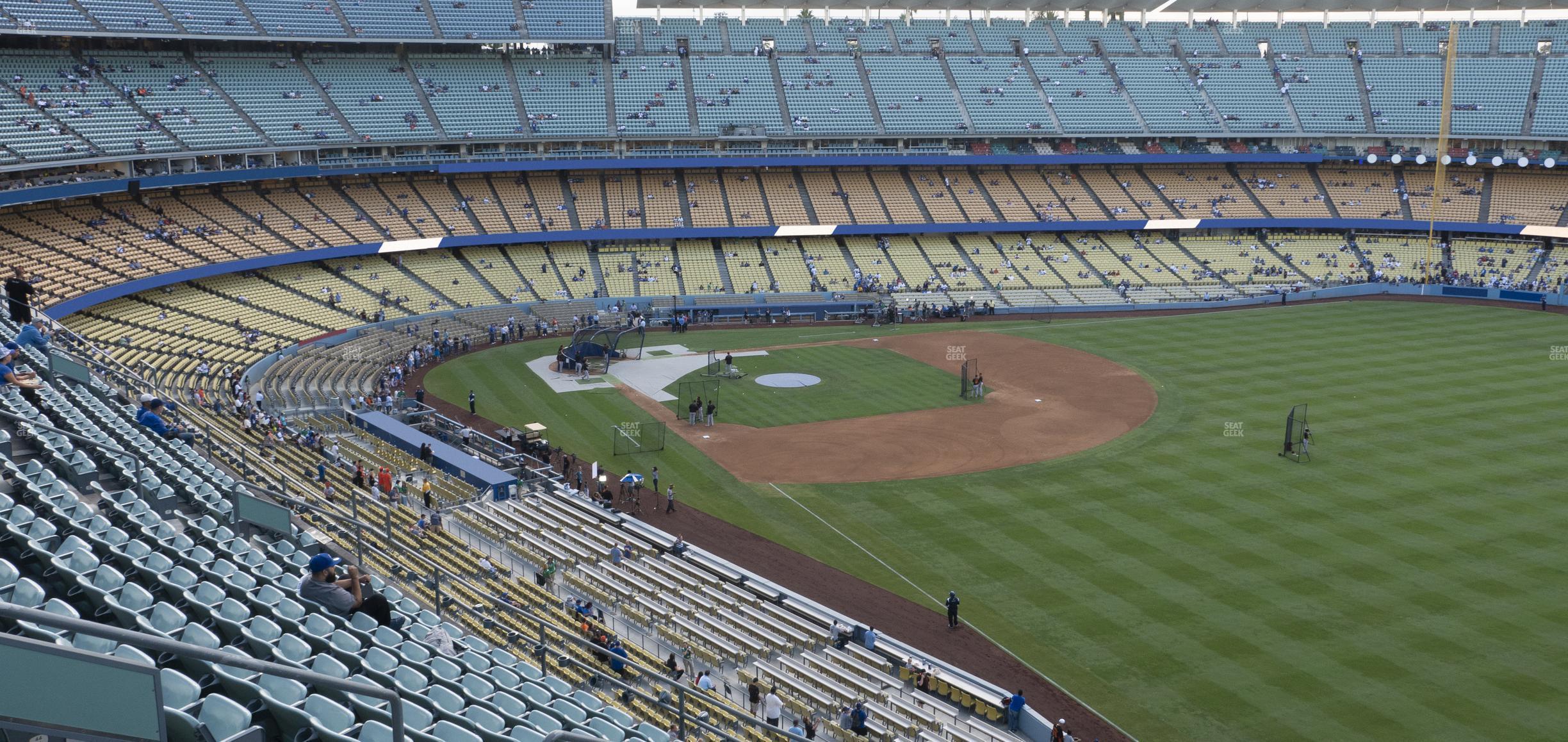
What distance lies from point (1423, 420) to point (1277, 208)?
41.1 metres

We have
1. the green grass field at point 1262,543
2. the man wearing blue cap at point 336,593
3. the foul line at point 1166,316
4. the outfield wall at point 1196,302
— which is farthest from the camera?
the outfield wall at point 1196,302

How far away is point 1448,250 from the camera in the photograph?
75312 mm

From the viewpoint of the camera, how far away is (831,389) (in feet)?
161

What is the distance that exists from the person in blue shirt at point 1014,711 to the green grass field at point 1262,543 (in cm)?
183

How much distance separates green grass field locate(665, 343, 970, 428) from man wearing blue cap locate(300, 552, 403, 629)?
30992 mm

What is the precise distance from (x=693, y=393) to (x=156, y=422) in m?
28.1

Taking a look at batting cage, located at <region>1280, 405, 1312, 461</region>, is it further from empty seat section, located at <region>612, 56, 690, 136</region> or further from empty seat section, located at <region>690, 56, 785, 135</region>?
empty seat section, located at <region>612, 56, 690, 136</region>

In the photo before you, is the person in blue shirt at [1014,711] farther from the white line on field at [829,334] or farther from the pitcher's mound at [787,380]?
the white line on field at [829,334]

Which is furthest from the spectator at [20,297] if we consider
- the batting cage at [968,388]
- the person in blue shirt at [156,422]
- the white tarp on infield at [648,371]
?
the batting cage at [968,388]

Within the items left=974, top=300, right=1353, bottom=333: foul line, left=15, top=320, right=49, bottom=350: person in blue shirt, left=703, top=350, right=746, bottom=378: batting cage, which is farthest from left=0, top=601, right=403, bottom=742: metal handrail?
left=974, top=300, right=1353, bottom=333: foul line

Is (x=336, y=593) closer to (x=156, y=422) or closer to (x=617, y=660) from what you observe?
(x=617, y=660)

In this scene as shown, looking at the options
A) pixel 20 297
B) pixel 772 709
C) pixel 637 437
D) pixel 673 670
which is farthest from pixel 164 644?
pixel 637 437

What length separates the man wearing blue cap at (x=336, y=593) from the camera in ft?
39.0

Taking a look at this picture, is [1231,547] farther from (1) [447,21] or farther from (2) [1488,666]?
(1) [447,21]
